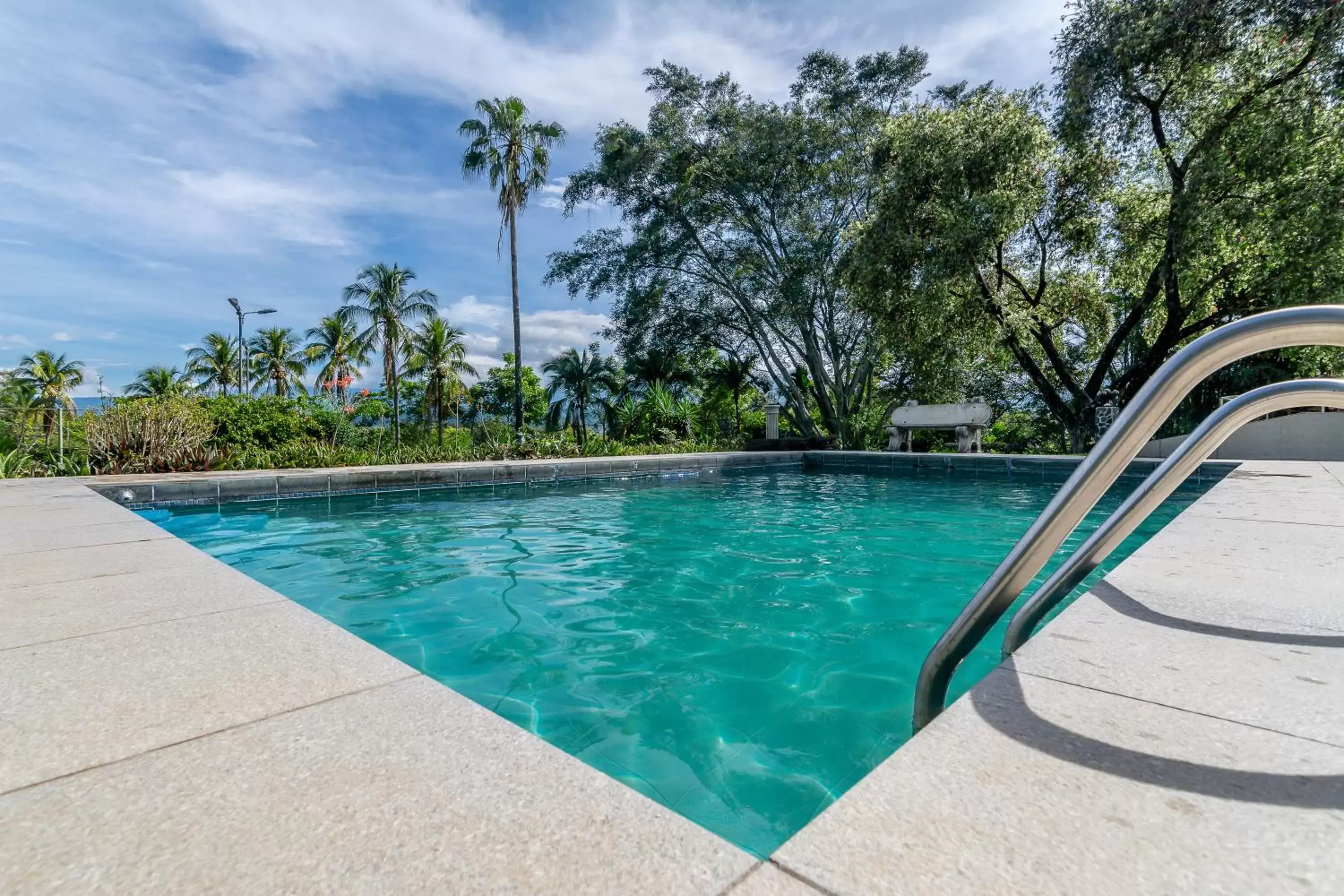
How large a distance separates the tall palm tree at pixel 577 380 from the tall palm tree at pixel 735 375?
151 inches

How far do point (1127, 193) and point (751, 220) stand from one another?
31.0 feet

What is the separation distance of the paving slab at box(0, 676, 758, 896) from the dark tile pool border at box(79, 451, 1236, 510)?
627 cm

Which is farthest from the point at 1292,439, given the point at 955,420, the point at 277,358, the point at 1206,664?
the point at 277,358

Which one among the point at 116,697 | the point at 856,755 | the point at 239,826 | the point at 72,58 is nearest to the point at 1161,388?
the point at 856,755

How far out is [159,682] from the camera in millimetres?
1500

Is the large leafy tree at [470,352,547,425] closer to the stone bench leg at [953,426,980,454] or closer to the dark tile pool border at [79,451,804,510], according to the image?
the dark tile pool border at [79,451,804,510]

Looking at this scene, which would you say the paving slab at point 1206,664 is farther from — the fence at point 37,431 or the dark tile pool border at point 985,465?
the fence at point 37,431

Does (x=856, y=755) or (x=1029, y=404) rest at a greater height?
(x=1029, y=404)

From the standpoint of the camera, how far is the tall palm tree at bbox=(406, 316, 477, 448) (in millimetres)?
27594

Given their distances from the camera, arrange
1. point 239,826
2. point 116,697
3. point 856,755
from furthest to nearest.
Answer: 1. point 856,755
2. point 116,697
3. point 239,826

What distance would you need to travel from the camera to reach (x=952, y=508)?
7617mm

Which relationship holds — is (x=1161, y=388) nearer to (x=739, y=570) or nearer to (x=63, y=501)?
(x=739, y=570)

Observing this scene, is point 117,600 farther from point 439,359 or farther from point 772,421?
point 439,359

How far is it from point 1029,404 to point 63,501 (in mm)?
20497
